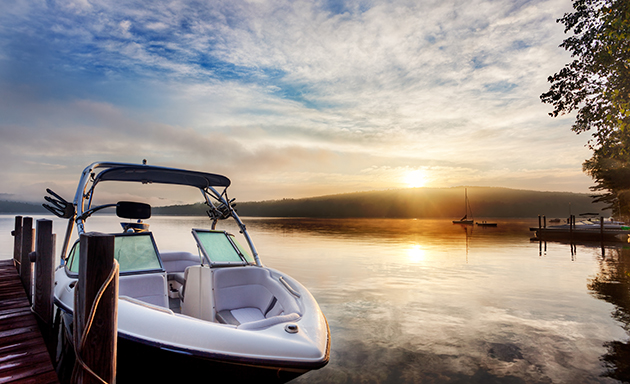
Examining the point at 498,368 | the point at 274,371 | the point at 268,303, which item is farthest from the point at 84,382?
the point at 498,368

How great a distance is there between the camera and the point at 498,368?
18.1 feet

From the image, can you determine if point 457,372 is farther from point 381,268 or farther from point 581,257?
point 581,257

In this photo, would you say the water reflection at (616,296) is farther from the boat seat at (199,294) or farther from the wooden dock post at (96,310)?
the wooden dock post at (96,310)

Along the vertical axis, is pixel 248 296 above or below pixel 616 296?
above

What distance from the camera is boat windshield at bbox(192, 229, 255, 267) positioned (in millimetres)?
5680

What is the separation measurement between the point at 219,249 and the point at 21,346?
279cm

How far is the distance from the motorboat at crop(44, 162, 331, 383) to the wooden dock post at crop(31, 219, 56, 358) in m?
0.20

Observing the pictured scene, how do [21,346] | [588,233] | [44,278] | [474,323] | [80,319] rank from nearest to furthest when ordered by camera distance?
[80,319], [21,346], [44,278], [474,323], [588,233]

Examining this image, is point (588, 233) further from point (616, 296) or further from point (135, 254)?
point (135, 254)

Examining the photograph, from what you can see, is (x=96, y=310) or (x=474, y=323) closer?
(x=96, y=310)

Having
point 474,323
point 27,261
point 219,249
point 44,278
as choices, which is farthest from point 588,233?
point 27,261

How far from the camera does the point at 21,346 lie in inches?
174

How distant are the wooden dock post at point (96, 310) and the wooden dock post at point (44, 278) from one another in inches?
145

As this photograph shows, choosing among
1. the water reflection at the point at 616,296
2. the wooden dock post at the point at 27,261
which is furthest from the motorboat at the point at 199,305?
the water reflection at the point at 616,296
